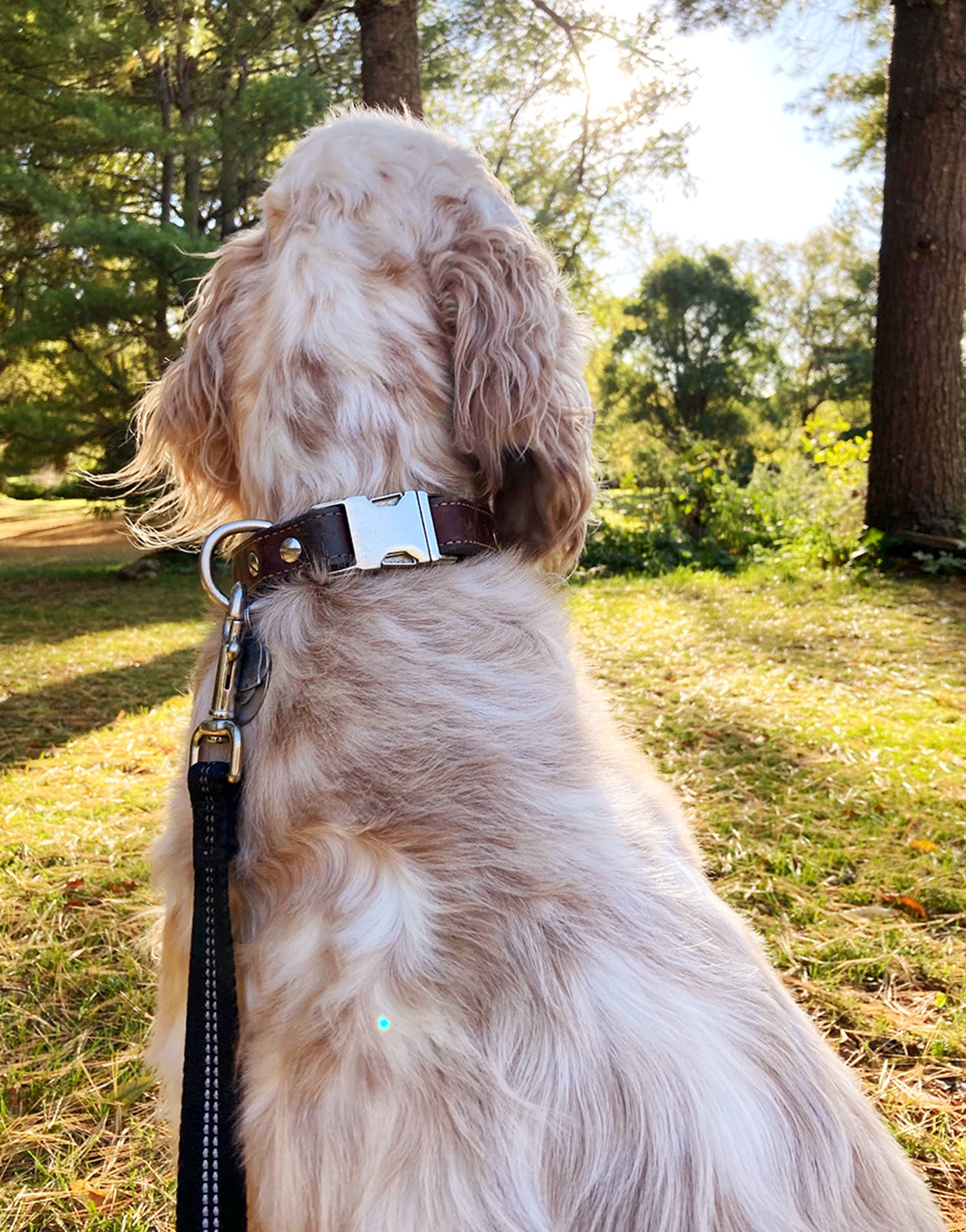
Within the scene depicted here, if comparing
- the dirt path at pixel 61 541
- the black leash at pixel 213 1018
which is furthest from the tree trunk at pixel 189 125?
the black leash at pixel 213 1018

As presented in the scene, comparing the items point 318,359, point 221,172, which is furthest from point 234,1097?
point 221,172

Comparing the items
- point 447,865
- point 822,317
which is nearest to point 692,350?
point 822,317

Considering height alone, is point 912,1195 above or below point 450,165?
below

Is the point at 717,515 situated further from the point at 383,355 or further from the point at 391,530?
the point at 391,530

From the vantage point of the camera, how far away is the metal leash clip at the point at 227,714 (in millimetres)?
1164

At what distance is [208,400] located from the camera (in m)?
1.66

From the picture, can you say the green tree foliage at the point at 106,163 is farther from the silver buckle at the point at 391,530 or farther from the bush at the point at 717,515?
the silver buckle at the point at 391,530

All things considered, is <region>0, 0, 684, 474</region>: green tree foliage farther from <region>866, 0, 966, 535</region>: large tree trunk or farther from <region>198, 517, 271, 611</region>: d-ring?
<region>198, 517, 271, 611</region>: d-ring

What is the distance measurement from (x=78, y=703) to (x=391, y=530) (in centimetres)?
476

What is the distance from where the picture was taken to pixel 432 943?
0.98 metres

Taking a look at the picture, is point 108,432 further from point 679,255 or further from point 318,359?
point 679,255

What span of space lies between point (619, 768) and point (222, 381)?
103cm

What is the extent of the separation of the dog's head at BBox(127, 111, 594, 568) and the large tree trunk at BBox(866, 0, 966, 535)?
6.75 meters

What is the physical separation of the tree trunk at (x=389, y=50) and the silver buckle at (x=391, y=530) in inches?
219
